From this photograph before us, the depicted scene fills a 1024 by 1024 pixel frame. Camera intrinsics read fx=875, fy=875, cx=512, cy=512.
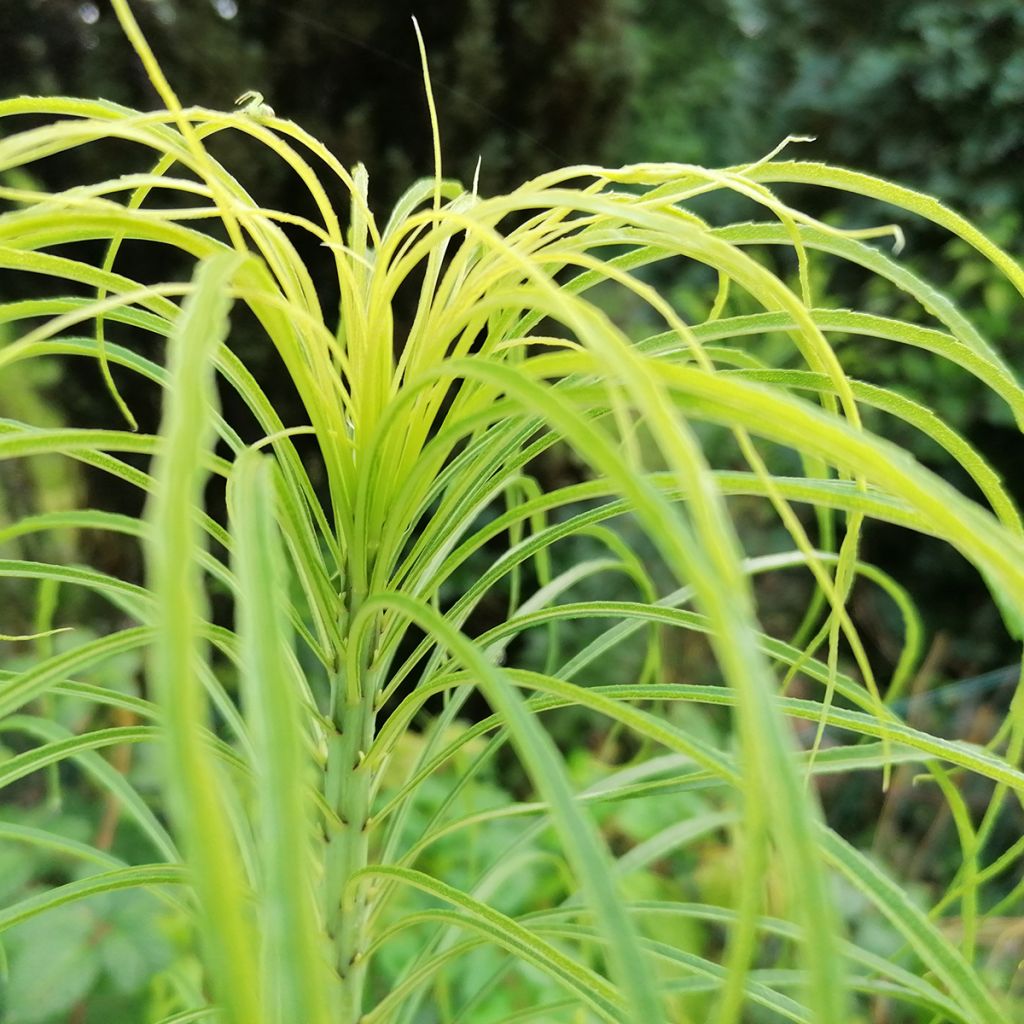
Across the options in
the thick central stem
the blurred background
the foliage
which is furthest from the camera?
the blurred background

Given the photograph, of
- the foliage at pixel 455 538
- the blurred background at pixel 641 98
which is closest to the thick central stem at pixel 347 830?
the foliage at pixel 455 538

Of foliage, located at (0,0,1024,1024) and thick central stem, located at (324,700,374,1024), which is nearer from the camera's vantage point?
foliage, located at (0,0,1024,1024)

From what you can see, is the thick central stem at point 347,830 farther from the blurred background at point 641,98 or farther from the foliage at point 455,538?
the blurred background at point 641,98

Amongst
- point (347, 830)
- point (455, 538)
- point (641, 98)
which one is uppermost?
point (641, 98)

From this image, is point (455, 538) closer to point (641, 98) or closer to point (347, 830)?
point (347, 830)

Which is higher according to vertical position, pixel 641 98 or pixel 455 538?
pixel 641 98

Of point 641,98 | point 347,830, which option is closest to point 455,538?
point 347,830

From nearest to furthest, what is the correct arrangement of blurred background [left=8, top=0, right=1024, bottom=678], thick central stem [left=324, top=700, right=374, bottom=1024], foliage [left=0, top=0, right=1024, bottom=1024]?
1. foliage [left=0, top=0, right=1024, bottom=1024]
2. thick central stem [left=324, top=700, right=374, bottom=1024]
3. blurred background [left=8, top=0, right=1024, bottom=678]

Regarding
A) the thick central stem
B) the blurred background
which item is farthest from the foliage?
the blurred background

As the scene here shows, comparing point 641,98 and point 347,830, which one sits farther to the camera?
point 641,98

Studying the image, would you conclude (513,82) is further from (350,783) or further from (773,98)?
(773,98)

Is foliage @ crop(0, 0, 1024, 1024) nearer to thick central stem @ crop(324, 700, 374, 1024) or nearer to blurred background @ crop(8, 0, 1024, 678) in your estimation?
thick central stem @ crop(324, 700, 374, 1024)

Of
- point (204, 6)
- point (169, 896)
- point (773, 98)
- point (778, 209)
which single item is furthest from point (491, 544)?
point (773, 98)

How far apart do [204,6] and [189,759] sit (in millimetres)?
1615
